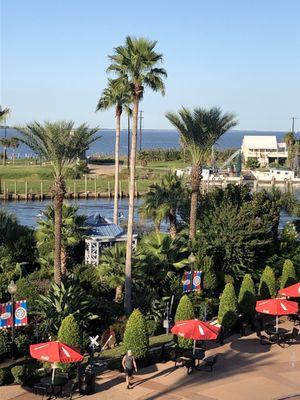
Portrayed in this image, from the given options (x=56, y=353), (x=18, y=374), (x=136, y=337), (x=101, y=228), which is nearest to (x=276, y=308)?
(x=136, y=337)

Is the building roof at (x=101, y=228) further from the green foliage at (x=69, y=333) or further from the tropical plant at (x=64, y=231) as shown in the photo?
the green foliage at (x=69, y=333)

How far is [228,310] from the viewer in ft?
74.2

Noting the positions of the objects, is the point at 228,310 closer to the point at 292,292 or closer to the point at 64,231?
the point at 292,292

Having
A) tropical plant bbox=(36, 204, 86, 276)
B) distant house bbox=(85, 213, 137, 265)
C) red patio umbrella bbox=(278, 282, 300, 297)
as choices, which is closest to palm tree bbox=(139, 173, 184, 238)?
distant house bbox=(85, 213, 137, 265)

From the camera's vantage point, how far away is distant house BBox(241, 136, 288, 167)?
131 m

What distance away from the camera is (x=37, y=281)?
24453mm

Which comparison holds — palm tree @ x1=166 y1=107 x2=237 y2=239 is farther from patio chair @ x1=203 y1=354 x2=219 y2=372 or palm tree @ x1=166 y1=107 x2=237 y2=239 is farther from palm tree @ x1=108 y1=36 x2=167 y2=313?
patio chair @ x1=203 y1=354 x2=219 y2=372

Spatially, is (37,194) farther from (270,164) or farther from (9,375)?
(9,375)

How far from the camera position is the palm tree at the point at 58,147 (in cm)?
2308

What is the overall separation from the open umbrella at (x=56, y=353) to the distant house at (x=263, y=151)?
4577 inches

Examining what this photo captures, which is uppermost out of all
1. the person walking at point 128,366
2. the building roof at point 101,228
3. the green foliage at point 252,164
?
the green foliage at point 252,164

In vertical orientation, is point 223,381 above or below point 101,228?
below

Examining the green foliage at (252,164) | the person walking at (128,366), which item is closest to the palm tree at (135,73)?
the person walking at (128,366)

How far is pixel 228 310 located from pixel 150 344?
3294 millimetres
